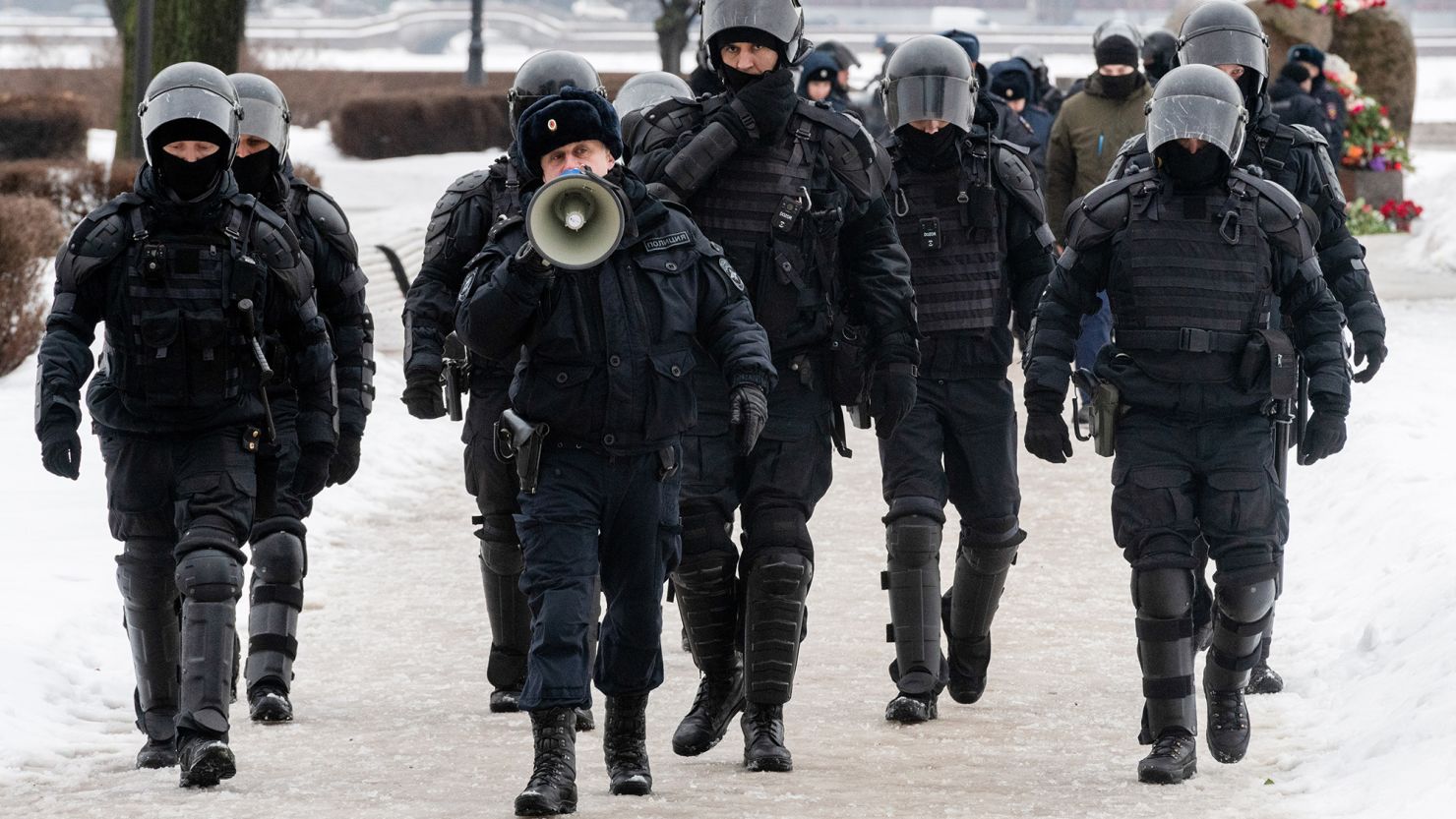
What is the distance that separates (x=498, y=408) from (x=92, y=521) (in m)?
3.53

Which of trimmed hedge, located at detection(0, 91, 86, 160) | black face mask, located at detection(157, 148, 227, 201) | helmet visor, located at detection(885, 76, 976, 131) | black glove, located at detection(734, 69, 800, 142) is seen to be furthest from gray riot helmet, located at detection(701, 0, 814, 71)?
trimmed hedge, located at detection(0, 91, 86, 160)

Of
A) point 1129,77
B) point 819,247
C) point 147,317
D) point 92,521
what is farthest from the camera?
point 1129,77

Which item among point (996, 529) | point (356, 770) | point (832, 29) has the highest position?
point (832, 29)

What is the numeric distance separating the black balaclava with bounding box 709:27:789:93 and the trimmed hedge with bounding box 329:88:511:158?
26.4 metres

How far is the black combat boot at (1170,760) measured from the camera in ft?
21.4

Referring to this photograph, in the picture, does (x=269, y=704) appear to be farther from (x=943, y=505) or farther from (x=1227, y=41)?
(x=1227, y=41)

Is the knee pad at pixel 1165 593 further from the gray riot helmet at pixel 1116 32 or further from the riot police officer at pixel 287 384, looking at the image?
the gray riot helmet at pixel 1116 32

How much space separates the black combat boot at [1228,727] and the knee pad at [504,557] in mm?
2186

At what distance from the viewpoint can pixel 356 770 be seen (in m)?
6.65

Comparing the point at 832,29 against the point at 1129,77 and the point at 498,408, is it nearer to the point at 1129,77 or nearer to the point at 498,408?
the point at 1129,77

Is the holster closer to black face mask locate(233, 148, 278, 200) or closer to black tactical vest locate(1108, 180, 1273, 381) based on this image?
black face mask locate(233, 148, 278, 200)

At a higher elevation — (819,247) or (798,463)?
(819,247)

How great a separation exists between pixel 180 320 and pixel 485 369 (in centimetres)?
126

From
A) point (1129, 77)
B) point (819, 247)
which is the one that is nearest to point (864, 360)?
point (819, 247)
